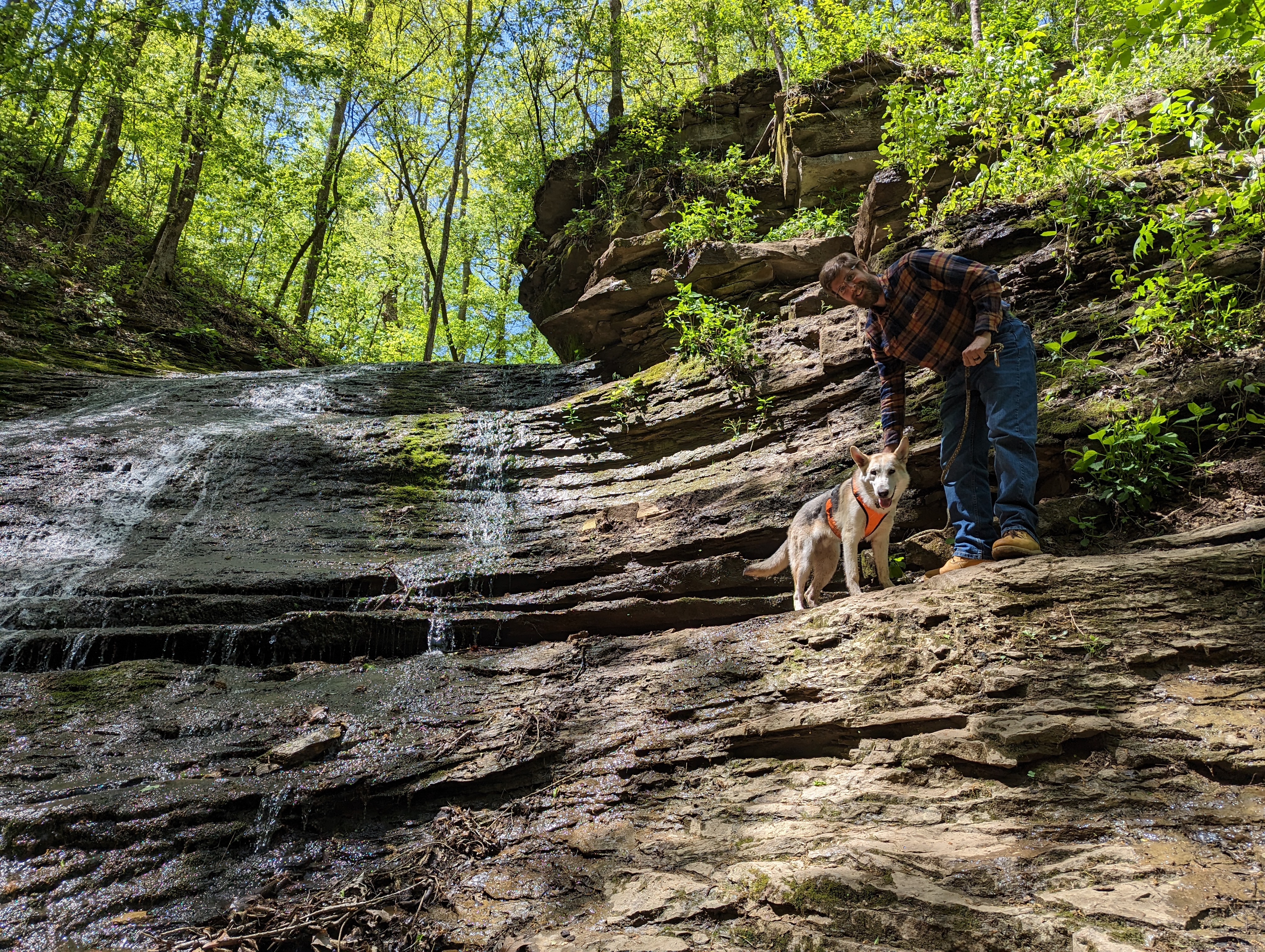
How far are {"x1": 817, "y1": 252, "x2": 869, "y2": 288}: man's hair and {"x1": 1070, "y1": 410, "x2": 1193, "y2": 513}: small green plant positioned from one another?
213cm

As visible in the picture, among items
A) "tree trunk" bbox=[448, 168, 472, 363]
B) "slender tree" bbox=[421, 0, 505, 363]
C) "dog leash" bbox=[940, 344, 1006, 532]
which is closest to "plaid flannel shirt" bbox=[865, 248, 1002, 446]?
"dog leash" bbox=[940, 344, 1006, 532]

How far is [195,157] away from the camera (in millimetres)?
16344

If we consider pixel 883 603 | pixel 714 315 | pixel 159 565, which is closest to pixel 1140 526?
pixel 883 603

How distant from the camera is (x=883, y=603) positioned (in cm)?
408

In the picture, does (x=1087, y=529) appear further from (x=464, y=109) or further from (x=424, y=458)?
(x=464, y=109)

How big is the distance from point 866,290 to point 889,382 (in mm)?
769

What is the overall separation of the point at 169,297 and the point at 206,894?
1827 centimetres

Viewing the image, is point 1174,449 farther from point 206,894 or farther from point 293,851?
point 206,894

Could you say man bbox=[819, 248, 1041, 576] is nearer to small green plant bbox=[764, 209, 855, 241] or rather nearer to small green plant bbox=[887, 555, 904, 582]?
small green plant bbox=[887, 555, 904, 582]

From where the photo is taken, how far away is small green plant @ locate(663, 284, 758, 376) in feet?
27.1

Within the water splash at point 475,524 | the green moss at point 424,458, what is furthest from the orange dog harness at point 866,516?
the green moss at point 424,458

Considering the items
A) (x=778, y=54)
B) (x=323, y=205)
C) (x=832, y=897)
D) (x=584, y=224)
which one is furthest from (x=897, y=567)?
(x=323, y=205)

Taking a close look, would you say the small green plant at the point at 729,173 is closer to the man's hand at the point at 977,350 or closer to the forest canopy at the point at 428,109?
the forest canopy at the point at 428,109

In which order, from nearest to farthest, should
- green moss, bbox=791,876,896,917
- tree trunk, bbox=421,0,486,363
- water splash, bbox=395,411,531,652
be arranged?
green moss, bbox=791,876,896,917
water splash, bbox=395,411,531,652
tree trunk, bbox=421,0,486,363
